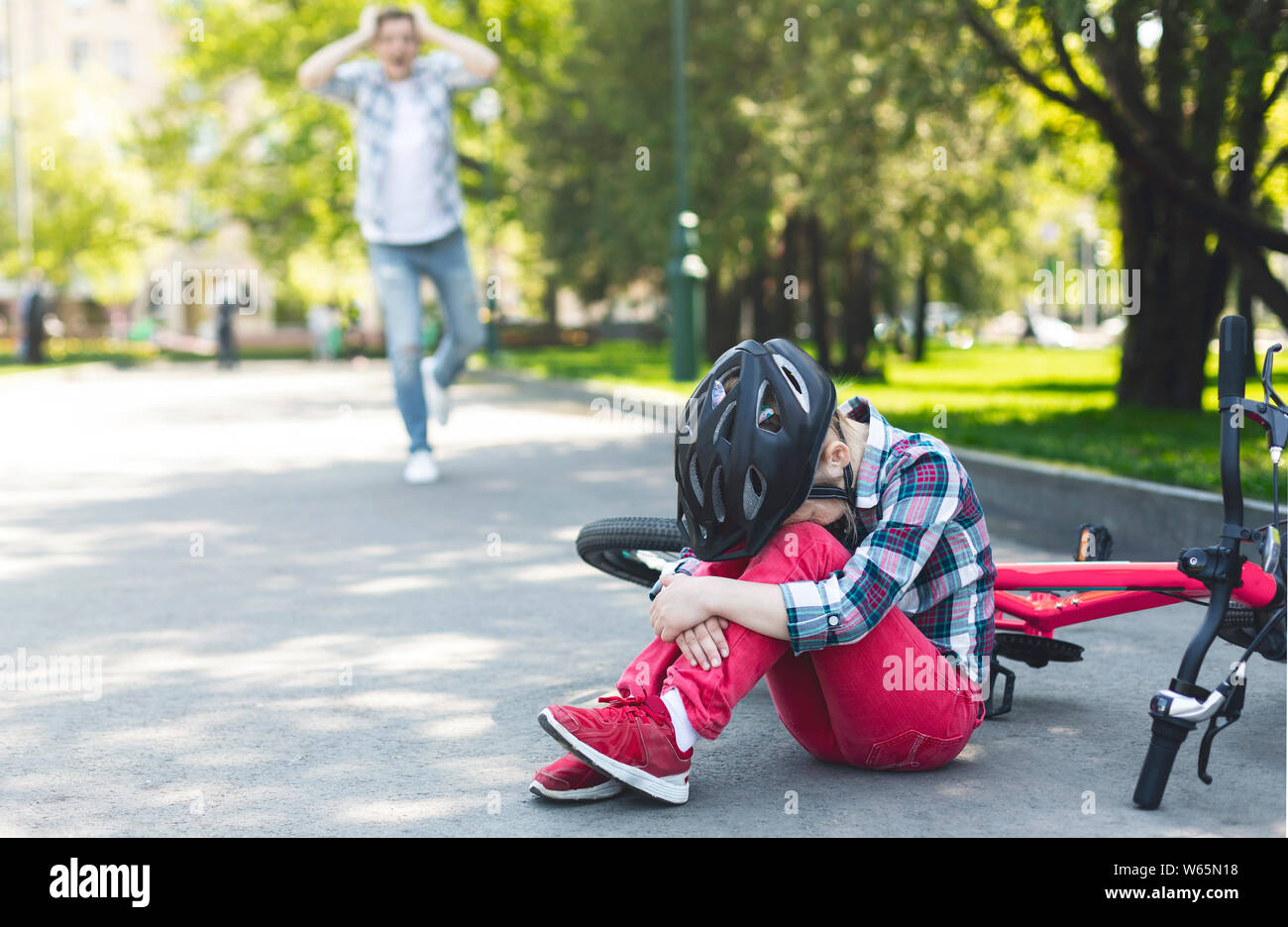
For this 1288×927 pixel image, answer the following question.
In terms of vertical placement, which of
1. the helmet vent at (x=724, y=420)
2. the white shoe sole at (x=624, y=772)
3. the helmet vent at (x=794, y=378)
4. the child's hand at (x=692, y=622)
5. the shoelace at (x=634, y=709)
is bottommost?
the white shoe sole at (x=624, y=772)

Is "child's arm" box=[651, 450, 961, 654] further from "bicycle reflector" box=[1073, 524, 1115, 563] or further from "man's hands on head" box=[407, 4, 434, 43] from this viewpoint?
"man's hands on head" box=[407, 4, 434, 43]

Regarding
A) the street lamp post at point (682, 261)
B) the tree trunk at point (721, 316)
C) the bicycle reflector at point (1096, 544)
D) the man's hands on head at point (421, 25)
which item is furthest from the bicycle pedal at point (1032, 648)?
the tree trunk at point (721, 316)

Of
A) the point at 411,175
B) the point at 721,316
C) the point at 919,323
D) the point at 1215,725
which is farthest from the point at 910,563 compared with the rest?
the point at 919,323

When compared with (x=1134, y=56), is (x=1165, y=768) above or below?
A: below

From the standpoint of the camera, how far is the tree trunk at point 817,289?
23609 millimetres

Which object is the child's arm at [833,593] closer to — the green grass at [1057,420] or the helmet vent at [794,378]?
the helmet vent at [794,378]

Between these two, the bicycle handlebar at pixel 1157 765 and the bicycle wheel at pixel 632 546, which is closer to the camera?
the bicycle handlebar at pixel 1157 765

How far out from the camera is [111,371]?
108 feet

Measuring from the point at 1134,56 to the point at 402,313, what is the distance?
269 inches

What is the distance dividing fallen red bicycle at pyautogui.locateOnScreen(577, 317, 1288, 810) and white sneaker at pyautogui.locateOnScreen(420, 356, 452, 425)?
534 cm

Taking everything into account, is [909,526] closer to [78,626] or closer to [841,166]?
[78,626]

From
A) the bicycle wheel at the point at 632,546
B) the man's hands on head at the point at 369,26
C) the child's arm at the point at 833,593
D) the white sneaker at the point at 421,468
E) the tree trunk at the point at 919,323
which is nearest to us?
the child's arm at the point at 833,593

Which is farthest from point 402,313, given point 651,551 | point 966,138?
point 966,138

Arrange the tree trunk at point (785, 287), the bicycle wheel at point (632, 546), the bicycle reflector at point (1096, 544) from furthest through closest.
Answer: the tree trunk at point (785, 287)
the bicycle wheel at point (632, 546)
the bicycle reflector at point (1096, 544)
